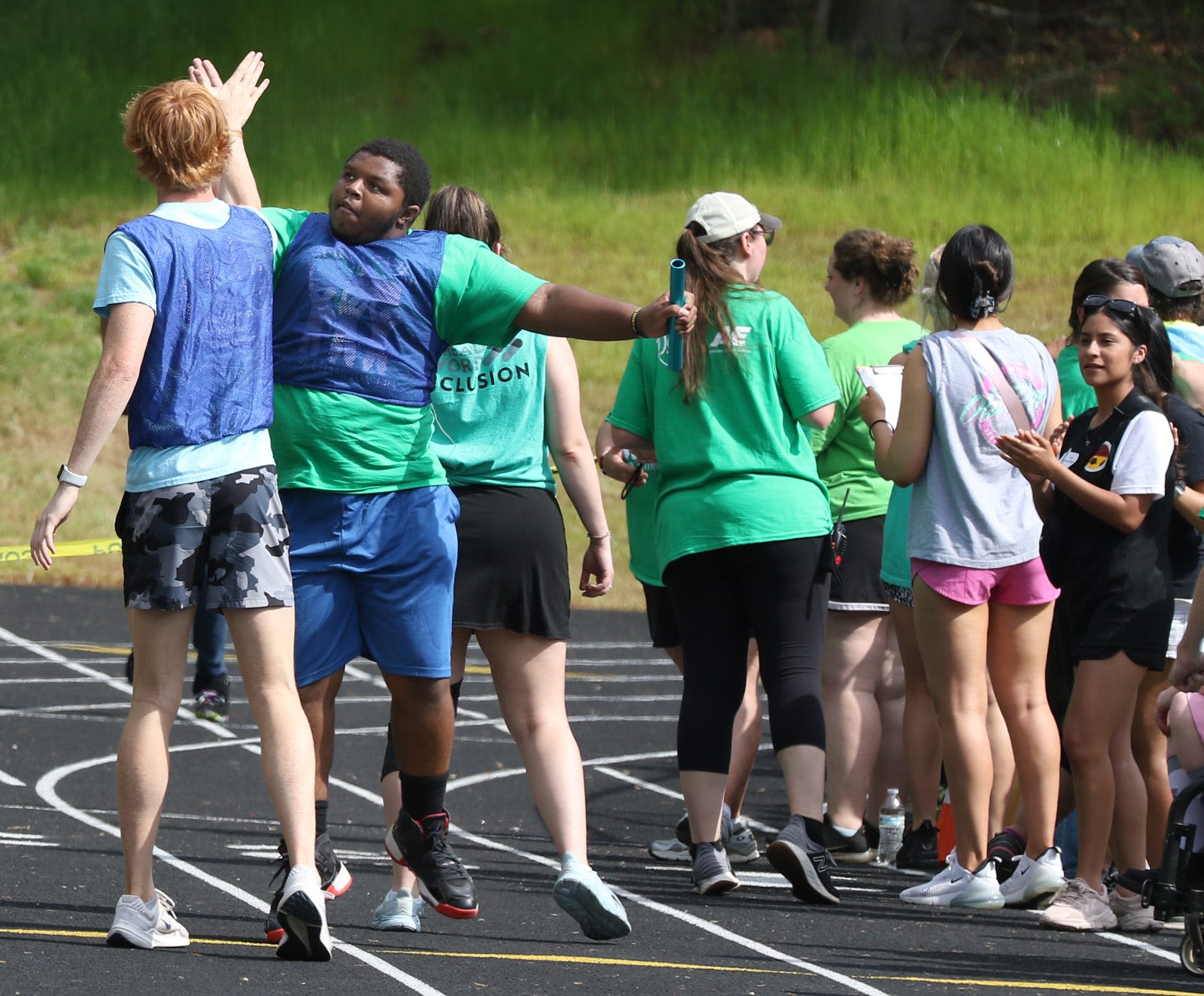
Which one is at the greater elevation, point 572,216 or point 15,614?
point 572,216

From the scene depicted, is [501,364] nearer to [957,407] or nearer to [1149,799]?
[957,407]

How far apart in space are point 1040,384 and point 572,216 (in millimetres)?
18226

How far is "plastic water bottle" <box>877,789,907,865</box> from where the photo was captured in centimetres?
666

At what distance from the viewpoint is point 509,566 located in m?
5.23

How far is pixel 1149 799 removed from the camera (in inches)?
230

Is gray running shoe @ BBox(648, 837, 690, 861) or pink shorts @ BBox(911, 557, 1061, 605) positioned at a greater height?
pink shorts @ BBox(911, 557, 1061, 605)

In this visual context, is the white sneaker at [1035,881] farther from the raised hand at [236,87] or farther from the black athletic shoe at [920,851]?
the raised hand at [236,87]

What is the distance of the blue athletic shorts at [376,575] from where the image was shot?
4797 millimetres

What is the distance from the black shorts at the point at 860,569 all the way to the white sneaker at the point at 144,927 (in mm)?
2729

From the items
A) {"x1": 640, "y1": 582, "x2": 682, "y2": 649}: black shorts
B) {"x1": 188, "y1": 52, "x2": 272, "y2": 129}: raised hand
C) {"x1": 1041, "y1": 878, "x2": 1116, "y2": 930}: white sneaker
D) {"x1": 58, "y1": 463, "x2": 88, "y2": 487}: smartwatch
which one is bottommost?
{"x1": 1041, "y1": 878, "x2": 1116, "y2": 930}: white sneaker

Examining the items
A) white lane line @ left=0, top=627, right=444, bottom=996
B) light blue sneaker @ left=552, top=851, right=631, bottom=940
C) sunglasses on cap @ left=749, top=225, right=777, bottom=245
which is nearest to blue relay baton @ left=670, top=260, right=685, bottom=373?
light blue sneaker @ left=552, top=851, right=631, bottom=940

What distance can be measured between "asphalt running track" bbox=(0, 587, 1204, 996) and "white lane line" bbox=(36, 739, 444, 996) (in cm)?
1

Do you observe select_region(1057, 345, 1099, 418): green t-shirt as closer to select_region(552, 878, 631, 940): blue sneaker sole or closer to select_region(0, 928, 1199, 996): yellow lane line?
select_region(0, 928, 1199, 996): yellow lane line

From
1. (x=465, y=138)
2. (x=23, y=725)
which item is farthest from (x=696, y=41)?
(x=23, y=725)
